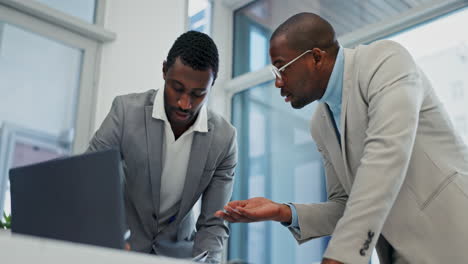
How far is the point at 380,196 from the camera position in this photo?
1.05 metres

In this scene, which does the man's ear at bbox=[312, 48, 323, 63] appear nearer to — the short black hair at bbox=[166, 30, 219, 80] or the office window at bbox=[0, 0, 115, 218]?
the short black hair at bbox=[166, 30, 219, 80]

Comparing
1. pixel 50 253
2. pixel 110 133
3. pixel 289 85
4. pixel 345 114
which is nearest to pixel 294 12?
pixel 289 85

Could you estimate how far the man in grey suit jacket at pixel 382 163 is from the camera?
1.06 meters

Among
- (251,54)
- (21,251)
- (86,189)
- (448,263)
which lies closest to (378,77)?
(448,263)

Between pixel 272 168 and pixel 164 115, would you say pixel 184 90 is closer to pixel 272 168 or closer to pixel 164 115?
pixel 164 115

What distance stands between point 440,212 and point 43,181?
906 millimetres

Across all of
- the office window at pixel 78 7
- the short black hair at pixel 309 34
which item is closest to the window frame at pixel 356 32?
the office window at pixel 78 7

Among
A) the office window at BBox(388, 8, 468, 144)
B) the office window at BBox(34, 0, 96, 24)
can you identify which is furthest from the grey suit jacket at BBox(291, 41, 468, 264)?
the office window at BBox(34, 0, 96, 24)

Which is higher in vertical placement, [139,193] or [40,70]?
[40,70]

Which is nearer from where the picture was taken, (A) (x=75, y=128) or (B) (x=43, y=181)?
(B) (x=43, y=181)

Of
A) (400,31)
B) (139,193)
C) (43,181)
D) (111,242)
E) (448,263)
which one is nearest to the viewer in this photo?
(111,242)

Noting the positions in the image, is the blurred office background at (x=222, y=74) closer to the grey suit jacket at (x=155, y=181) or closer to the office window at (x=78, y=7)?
the office window at (x=78, y=7)

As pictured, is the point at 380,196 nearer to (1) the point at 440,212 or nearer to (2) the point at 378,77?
(1) the point at 440,212

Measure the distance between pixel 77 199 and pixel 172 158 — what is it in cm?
76
